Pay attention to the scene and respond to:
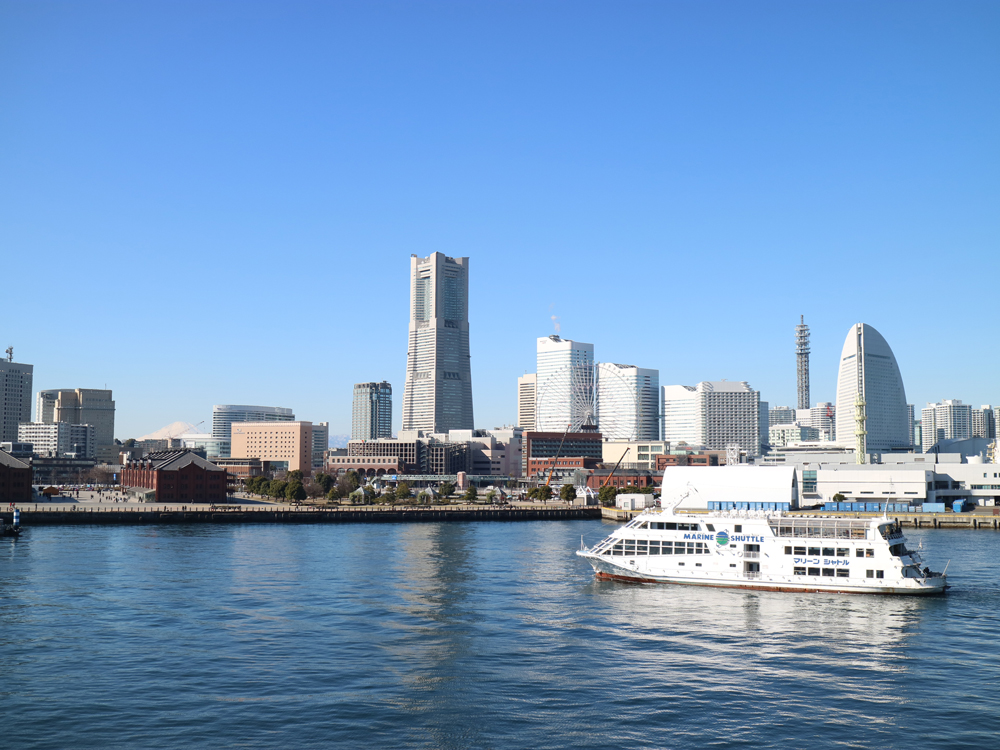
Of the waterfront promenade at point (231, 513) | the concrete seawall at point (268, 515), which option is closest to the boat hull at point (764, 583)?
the concrete seawall at point (268, 515)

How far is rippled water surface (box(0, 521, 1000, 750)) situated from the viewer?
107 ft

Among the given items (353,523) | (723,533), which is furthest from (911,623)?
(353,523)

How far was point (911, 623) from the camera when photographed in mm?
51969

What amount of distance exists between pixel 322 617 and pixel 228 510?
306 feet

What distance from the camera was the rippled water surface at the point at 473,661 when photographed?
32531 mm

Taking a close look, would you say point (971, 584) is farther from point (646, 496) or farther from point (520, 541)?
point (646, 496)

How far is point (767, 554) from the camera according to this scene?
64312mm

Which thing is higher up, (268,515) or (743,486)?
(743,486)

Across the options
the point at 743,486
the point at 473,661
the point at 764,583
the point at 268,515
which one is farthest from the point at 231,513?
the point at 473,661

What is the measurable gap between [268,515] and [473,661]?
10221 cm

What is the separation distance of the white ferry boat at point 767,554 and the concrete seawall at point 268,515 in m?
77.3

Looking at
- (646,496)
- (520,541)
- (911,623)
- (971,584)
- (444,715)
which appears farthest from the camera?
(646,496)

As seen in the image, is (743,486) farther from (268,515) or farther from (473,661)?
(268,515)

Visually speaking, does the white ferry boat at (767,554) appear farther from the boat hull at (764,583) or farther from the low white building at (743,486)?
the low white building at (743,486)
